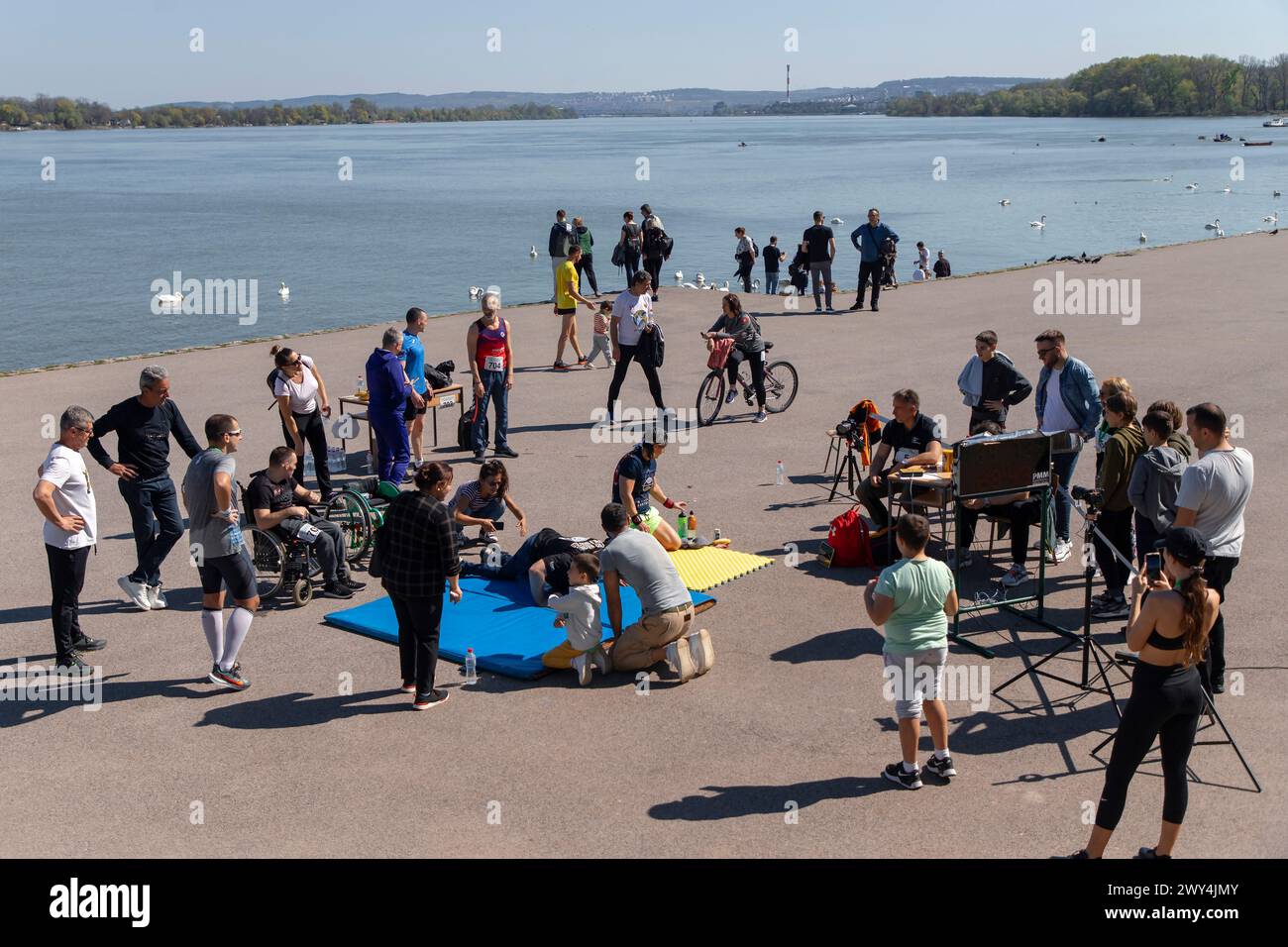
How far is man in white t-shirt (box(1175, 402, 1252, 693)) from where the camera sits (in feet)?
25.3

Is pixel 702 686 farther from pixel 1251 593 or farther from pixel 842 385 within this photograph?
pixel 842 385

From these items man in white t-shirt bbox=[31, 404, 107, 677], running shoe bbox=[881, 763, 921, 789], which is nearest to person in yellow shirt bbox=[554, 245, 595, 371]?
man in white t-shirt bbox=[31, 404, 107, 677]

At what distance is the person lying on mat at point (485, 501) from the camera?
10797 millimetres

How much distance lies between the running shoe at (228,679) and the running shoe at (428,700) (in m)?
1.26

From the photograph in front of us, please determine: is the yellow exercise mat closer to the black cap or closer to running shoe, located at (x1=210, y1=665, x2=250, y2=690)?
running shoe, located at (x1=210, y1=665, x2=250, y2=690)

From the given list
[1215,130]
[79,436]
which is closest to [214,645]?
[79,436]

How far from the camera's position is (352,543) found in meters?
11.2

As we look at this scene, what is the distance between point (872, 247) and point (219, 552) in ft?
61.7

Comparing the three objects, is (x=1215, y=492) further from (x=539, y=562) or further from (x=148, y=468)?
(x=148, y=468)

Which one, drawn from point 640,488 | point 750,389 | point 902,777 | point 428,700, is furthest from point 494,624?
point 750,389

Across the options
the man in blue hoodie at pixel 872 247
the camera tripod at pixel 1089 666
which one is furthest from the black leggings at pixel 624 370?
the man in blue hoodie at pixel 872 247

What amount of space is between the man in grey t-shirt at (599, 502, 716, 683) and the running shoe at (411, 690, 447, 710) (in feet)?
4.14

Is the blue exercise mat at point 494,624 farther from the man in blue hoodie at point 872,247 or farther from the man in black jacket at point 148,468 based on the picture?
the man in blue hoodie at point 872,247

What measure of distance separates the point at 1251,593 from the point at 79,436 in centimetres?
911
